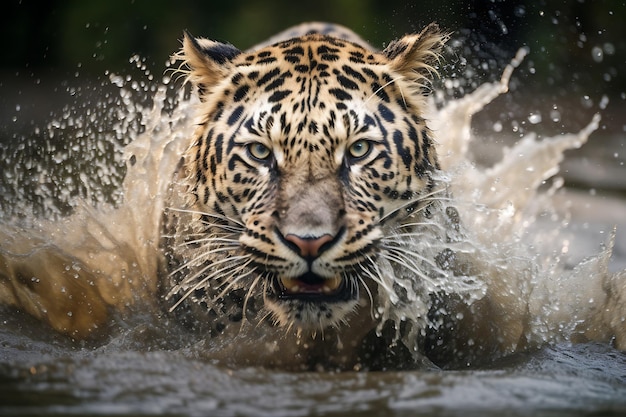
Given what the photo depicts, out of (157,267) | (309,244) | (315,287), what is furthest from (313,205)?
(157,267)

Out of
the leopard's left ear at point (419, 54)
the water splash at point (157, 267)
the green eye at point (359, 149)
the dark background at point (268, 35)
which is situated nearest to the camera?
the green eye at point (359, 149)

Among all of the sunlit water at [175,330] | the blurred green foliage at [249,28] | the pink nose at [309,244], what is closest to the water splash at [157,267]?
the sunlit water at [175,330]

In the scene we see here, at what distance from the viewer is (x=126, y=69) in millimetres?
12430

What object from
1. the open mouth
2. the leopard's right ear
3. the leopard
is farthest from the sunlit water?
the leopard's right ear

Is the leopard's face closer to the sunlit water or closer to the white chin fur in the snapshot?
the white chin fur

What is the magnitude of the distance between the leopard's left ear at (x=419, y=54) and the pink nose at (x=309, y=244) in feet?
3.59

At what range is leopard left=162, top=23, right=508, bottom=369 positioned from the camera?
144 inches

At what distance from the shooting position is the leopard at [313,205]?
3.65 meters

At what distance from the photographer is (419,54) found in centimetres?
421

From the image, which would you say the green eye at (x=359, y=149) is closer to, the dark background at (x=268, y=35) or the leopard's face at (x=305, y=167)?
Result: the leopard's face at (x=305, y=167)

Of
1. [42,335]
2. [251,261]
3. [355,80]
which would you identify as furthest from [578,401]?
[42,335]

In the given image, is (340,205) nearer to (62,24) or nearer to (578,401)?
(578,401)

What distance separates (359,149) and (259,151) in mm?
418

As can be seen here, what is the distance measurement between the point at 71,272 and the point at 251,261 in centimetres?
143
